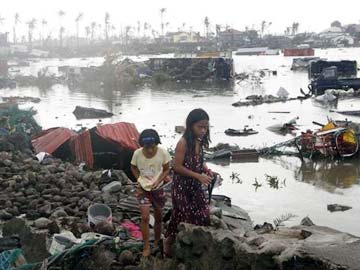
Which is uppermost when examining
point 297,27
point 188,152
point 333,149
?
point 297,27

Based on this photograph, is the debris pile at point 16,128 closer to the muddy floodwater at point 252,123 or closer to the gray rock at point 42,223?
the muddy floodwater at point 252,123

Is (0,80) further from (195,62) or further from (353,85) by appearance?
(353,85)

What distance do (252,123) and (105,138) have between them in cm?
1076

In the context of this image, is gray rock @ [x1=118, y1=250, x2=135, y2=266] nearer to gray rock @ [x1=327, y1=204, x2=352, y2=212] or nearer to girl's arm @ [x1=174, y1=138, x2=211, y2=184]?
girl's arm @ [x1=174, y1=138, x2=211, y2=184]

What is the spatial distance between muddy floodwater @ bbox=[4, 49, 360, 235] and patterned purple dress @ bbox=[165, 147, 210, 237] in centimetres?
433

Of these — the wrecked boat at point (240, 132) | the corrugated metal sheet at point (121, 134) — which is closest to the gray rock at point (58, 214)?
the corrugated metal sheet at point (121, 134)

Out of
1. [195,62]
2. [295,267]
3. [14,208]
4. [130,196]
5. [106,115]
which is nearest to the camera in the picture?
[295,267]

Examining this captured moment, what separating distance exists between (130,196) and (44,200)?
1.33 meters

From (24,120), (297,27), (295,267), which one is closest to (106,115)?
(24,120)

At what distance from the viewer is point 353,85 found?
109 feet

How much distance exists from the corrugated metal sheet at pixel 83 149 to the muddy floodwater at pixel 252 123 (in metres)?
2.92

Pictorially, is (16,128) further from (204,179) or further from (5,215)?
(204,179)

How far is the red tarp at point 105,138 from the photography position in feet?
40.5

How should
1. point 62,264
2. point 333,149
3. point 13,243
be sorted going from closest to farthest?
1. point 62,264
2. point 13,243
3. point 333,149
